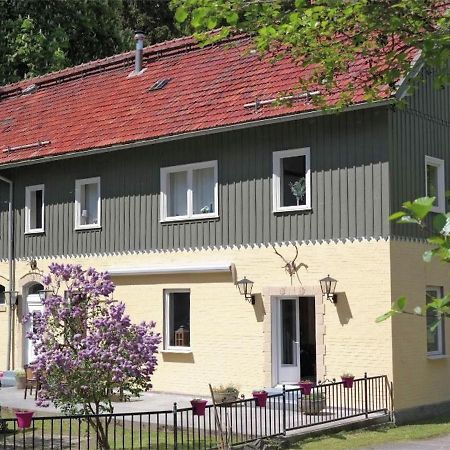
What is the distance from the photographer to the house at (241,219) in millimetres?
17234

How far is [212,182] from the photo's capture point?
20.0 meters

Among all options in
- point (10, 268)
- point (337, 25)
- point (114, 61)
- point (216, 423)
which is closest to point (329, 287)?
point (216, 423)

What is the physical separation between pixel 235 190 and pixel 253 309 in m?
2.70

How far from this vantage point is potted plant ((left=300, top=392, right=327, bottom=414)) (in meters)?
16.1

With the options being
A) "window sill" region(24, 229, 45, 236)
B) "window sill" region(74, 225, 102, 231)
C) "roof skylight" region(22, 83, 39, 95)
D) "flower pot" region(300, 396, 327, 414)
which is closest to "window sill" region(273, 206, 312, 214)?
"flower pot" region(300, 396, 327, 414)

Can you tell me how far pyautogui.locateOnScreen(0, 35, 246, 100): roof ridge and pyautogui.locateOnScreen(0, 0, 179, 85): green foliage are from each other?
727 cm

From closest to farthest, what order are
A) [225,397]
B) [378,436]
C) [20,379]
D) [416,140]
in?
[378,436], [225,397], [416,140], [20,379]

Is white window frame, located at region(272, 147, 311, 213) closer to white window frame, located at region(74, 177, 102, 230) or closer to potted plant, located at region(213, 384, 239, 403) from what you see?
potted plant, located at region(213, 384, 239, 403)

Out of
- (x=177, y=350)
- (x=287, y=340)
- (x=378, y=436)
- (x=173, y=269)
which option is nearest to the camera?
(x=378, y=436)

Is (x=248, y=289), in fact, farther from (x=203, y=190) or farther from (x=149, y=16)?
(x=149, y=16)

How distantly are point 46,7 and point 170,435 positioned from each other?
27.6 metres

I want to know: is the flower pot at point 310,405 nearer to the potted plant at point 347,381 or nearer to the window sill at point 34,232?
the potted plant at point 347,381

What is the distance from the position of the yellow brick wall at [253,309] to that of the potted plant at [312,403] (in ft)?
3.79

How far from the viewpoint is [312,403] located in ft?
53.2
